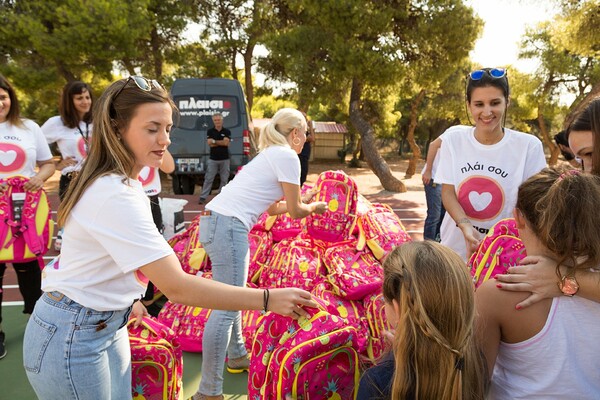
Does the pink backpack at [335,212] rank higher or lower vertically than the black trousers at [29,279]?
higher

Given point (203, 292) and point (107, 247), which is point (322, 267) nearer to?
point (203, 292)

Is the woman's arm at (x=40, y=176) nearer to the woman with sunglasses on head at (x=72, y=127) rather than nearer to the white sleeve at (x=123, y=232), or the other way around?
the woman with sunglasses on head at (x=72, y=127)

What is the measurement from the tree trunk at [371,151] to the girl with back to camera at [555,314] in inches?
428

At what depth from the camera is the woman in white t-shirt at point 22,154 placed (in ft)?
10.7

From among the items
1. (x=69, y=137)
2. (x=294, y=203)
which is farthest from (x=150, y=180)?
(x=294, y=203)

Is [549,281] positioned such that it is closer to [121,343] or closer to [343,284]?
[121,343]

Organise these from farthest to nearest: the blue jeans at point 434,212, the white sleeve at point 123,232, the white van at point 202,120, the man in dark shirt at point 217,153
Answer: the white van at point 202,120
the man in dark shirt at point 217,153
the blue jeans at point 434,212
the white sleeve at point 123,232

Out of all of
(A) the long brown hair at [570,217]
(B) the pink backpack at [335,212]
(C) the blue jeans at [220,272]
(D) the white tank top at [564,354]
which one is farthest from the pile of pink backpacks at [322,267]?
(A) the long brown hair at [570,217]

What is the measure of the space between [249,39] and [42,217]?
13.4 meters

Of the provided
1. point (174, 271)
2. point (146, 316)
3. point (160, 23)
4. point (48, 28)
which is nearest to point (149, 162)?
point (174, 271)

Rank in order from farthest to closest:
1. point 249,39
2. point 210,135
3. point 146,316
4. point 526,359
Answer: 1. point 249,39
2. point 210,135
3. point 146,316
4. point 526,359

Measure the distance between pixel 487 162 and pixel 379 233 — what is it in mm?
1254

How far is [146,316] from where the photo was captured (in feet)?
6.97

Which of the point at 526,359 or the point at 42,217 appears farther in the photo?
the point at 42,217
